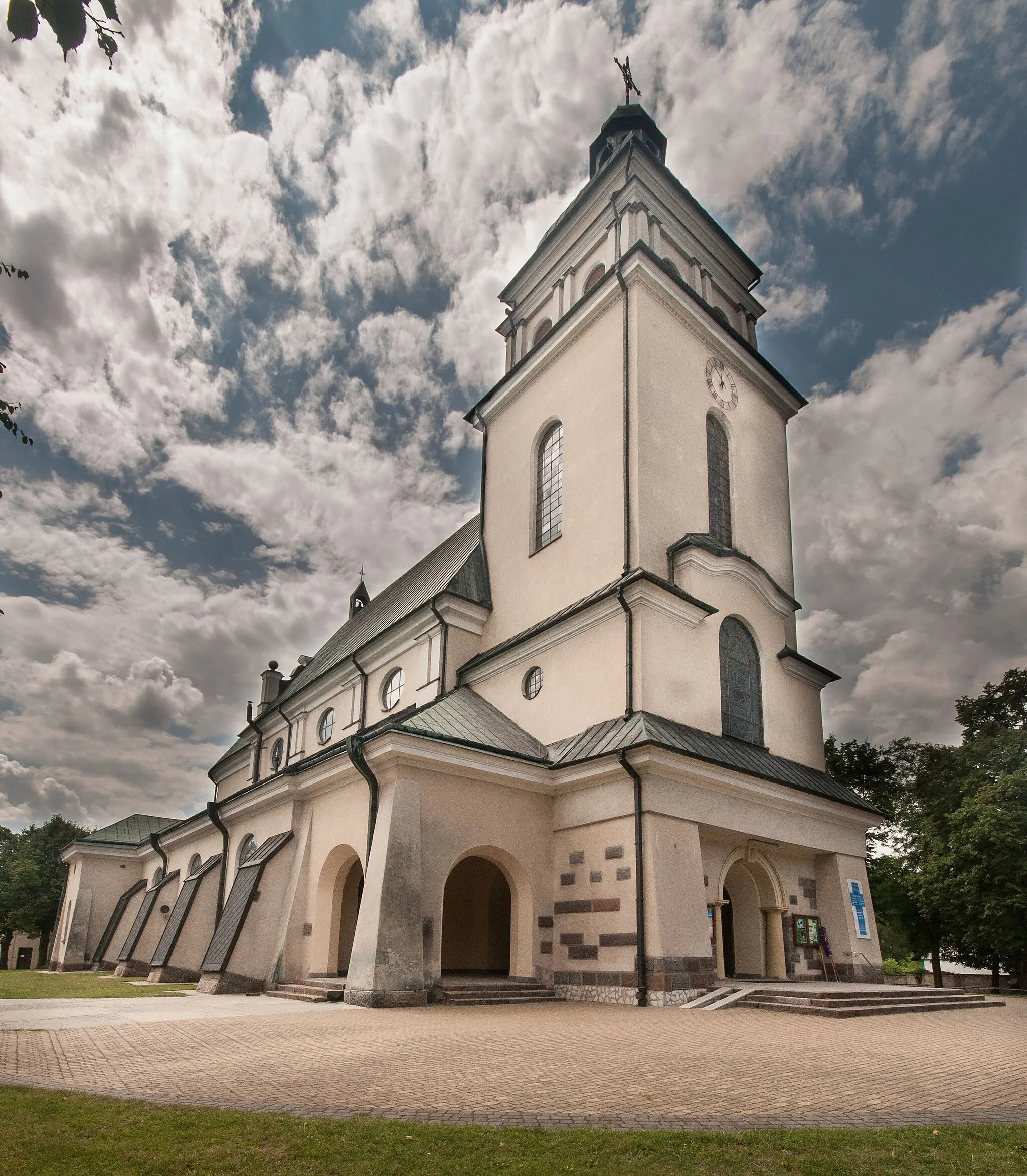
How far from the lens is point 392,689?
26.0 metres

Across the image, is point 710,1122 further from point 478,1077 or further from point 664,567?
point 664,567

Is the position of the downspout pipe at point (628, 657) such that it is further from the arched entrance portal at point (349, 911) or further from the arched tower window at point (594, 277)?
the arched tower window at point (594, 277)

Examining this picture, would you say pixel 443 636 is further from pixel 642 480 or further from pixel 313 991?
pixel 313 991

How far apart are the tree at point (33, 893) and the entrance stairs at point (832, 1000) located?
149 ft

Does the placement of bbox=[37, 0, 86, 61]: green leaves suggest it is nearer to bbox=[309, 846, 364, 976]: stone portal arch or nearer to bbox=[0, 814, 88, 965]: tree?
bbox=[309, 846, 364, 976]: stone portal arch

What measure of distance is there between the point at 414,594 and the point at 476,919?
1104 centimetres

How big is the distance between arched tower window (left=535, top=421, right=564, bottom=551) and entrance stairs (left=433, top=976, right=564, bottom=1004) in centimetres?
1064

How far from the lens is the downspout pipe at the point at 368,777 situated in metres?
16.5

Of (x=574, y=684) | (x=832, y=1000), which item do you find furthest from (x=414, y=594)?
(x=832, y=1000)

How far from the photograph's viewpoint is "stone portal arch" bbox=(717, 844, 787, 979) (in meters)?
18.8

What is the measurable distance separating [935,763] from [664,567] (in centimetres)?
1926

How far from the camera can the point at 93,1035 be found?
9.84 metres

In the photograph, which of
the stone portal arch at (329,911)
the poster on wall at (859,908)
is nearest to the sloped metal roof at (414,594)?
the stone portal arch at (329,911)

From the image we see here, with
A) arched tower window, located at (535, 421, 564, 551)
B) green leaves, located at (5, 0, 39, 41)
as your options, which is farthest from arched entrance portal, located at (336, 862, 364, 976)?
green leaves, located at (5, 0, 39, 41)
